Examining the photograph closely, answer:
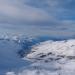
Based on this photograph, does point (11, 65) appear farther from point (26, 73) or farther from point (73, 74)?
point (73, 74)

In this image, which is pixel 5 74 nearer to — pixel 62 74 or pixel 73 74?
pixel 62 74

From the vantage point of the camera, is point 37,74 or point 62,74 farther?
point 62,74

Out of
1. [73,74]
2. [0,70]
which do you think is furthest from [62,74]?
[0,70]

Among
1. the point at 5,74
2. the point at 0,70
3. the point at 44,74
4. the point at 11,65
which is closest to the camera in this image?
the point at 5,74

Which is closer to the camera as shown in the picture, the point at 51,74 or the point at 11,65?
the point at 51,74

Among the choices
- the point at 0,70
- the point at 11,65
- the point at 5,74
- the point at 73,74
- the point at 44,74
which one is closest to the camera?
the point at 5,74

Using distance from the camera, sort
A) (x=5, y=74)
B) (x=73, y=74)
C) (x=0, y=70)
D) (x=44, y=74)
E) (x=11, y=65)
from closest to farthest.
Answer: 1. (x=5, y=74)
2. (x=0, y=70)
3. (x=44, y=74)
4. (x=11, y=65)
5. (x=73, y=74)

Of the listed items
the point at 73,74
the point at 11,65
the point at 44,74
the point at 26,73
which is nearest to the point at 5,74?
the point at 26,73

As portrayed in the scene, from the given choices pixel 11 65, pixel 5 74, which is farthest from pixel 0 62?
pixel 5 74

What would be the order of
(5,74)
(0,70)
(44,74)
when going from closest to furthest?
(5,74) < (0,70) < (44,74)
